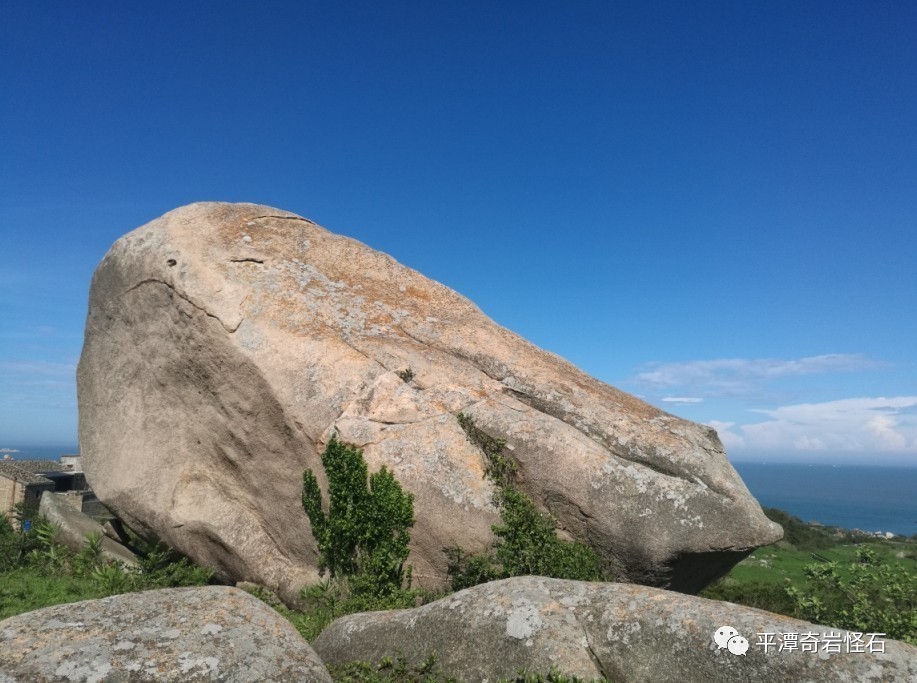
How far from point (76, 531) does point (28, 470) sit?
32722 millimetres

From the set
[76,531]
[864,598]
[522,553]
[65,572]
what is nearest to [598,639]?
[522,553]

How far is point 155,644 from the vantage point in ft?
15.6

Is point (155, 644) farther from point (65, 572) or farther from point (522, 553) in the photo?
point (65, 572)

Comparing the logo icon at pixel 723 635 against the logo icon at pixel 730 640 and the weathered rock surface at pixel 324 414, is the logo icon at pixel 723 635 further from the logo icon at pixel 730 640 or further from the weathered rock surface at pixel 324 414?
the weathered rock surface at pixel 324 414

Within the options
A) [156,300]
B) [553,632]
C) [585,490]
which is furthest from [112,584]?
[553,632]

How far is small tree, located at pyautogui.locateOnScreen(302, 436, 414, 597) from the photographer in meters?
11.5

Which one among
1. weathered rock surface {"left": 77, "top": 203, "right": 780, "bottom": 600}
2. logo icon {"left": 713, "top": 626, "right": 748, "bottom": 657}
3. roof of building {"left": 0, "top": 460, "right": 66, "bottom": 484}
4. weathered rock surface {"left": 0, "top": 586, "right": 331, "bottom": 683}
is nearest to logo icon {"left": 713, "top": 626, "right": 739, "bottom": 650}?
logo icon {"left": 713, "top": 626, "right": 748, "bottom": 657}

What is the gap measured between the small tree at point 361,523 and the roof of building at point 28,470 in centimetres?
3469

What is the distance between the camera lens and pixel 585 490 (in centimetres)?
1116

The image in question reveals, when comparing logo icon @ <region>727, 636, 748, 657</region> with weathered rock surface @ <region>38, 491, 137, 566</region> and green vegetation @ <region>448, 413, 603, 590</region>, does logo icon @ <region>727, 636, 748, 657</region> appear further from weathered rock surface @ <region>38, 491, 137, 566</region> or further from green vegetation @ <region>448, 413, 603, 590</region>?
weathered rock surface @ <region>38, 491, 137, 566</region>

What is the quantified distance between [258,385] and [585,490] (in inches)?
267

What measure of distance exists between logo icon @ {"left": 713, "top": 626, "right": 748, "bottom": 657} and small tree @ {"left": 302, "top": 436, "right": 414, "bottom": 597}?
6.64m

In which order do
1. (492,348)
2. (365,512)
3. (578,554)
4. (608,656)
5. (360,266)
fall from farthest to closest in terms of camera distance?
(360,266), (492,348), (365,512), (578,554), (608,656)

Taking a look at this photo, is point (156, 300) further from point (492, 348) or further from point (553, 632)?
point (553, 632)
